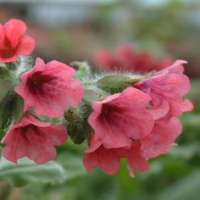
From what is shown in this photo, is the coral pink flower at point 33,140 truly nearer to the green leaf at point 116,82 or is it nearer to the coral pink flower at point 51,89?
the coral pink flower at point 51,89

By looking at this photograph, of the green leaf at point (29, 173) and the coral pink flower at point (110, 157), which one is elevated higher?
the coral pink flower at point (110, 157)

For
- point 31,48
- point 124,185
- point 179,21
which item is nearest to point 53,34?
point 179,21

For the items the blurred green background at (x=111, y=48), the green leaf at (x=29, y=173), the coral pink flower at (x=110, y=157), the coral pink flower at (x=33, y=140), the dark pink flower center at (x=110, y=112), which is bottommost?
the blurred green background at (x=111, y=48)

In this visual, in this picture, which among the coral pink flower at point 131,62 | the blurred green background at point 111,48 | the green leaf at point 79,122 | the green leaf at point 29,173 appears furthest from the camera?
the coral pink flower at point 131,62

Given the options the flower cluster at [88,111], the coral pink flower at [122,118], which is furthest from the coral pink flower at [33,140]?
the coral pink flower at [122,118]

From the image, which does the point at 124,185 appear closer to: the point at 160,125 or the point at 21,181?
the point at 21,181

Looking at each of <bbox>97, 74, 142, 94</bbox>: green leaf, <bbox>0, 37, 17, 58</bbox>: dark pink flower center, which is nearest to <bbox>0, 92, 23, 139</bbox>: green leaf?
<bbox>0, 37, 17, 58</bbox>: dark pink flower center

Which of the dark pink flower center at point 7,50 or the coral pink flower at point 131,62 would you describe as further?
the coral pink flower at point 131,62

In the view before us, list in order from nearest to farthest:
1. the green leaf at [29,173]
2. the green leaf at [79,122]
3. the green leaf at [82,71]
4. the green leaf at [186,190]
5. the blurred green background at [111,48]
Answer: the green leaf at [79,122]
the green leaf at [82,71]
the green leaf at [29,173]
the blurred green background at [111,48]
the green leaf at [186,190]
